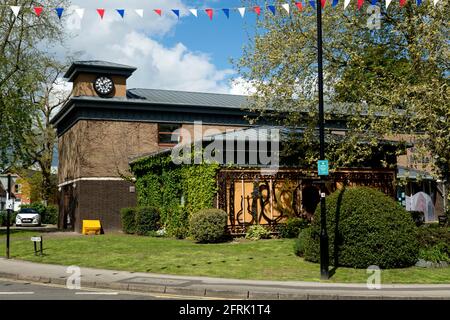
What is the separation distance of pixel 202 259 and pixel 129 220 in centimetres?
1429

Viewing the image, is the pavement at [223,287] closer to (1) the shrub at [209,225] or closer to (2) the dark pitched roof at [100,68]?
(1) the shrub at [209,225]

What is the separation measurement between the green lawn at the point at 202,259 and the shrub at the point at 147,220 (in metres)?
3.92

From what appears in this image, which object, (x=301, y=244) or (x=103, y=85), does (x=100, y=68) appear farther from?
(x=301, y=244)

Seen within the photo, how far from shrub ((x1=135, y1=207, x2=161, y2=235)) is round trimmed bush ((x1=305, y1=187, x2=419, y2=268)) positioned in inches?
556

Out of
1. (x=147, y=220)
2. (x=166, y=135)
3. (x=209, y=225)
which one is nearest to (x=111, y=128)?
(x=166, y=135)

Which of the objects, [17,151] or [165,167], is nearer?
[165,167]

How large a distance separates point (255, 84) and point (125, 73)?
14556 millimetres

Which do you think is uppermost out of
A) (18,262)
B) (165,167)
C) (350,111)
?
(350,111)

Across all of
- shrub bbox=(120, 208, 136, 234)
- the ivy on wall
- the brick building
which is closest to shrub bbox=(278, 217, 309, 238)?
the ivy on wall

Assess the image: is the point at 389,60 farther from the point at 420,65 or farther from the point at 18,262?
the point at 18,262

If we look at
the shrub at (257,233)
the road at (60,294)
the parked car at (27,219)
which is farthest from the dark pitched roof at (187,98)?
the road at (60,294)

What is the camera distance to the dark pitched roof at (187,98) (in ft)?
118
